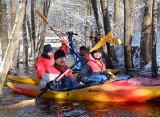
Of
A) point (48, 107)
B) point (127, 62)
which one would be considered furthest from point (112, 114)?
point (127, 62)

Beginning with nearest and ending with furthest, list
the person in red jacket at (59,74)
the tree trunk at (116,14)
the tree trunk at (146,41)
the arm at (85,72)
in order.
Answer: the person in red jacket at (59,74) < the arm at (85,72) < the tree trunk at (146,41) < the tree trunk at (116,14)

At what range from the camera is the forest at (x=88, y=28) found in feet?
28.2

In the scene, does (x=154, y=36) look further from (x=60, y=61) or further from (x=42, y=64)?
(x=60, y=61)

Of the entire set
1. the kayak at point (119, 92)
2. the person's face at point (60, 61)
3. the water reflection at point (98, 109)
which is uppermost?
the person's face at point (60, 61)

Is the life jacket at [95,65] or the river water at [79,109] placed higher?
the life jacket at [95,65]

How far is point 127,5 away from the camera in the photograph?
14656 millimetres

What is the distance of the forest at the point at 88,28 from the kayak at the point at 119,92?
5.62ft

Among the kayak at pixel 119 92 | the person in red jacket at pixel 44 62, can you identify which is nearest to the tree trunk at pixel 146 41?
the person in red jacket at pixel 44 62

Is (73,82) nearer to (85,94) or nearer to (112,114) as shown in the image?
(85,94)

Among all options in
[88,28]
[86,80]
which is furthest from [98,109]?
[88,28]

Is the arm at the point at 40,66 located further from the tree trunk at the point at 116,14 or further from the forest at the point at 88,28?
the tree trunk at the point at 116,14

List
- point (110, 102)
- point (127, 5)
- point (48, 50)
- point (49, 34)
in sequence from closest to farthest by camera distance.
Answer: point (110, 102)
point (48, 50)
point (127, 5)
point (49, 34)

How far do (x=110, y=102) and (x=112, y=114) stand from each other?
3.53ft

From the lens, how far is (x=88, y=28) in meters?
27.0
